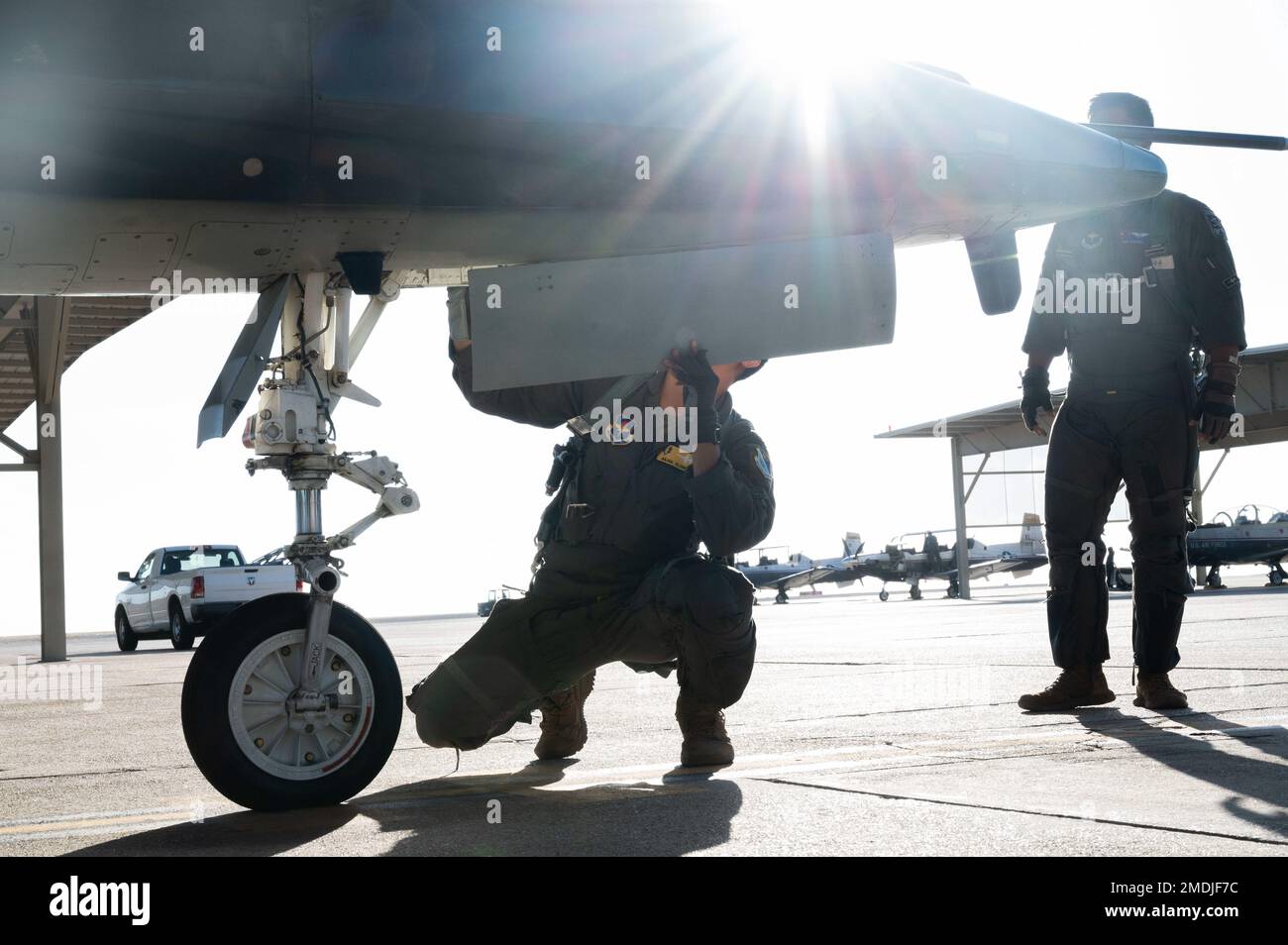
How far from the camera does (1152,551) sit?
4.98 m

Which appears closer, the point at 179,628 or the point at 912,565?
the point at 179,628

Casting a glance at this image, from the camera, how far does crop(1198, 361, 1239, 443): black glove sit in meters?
4.83

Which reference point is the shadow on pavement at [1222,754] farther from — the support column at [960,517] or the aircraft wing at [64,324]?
the support column at [960,517]

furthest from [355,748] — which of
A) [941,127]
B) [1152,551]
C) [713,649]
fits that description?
[1152,551]

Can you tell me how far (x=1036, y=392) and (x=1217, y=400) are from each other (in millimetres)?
759

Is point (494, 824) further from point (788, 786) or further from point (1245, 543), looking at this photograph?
point (1245, 543)

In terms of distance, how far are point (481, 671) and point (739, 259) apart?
151 cm

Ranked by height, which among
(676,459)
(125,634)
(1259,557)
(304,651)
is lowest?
(125,634)

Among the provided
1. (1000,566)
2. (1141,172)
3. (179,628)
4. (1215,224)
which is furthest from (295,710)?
(1000,566)

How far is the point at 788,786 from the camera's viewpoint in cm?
337

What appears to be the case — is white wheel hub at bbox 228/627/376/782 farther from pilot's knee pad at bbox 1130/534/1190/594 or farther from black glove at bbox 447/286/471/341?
pilot's knee pad at bbox 1130/534/1190/594

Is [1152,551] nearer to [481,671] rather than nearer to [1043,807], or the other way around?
[1043,807]

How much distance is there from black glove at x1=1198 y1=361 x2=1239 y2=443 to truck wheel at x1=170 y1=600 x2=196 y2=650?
16958 mm

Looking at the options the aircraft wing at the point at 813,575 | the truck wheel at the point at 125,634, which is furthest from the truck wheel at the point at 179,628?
the aircraft wing at the point at 813,575
